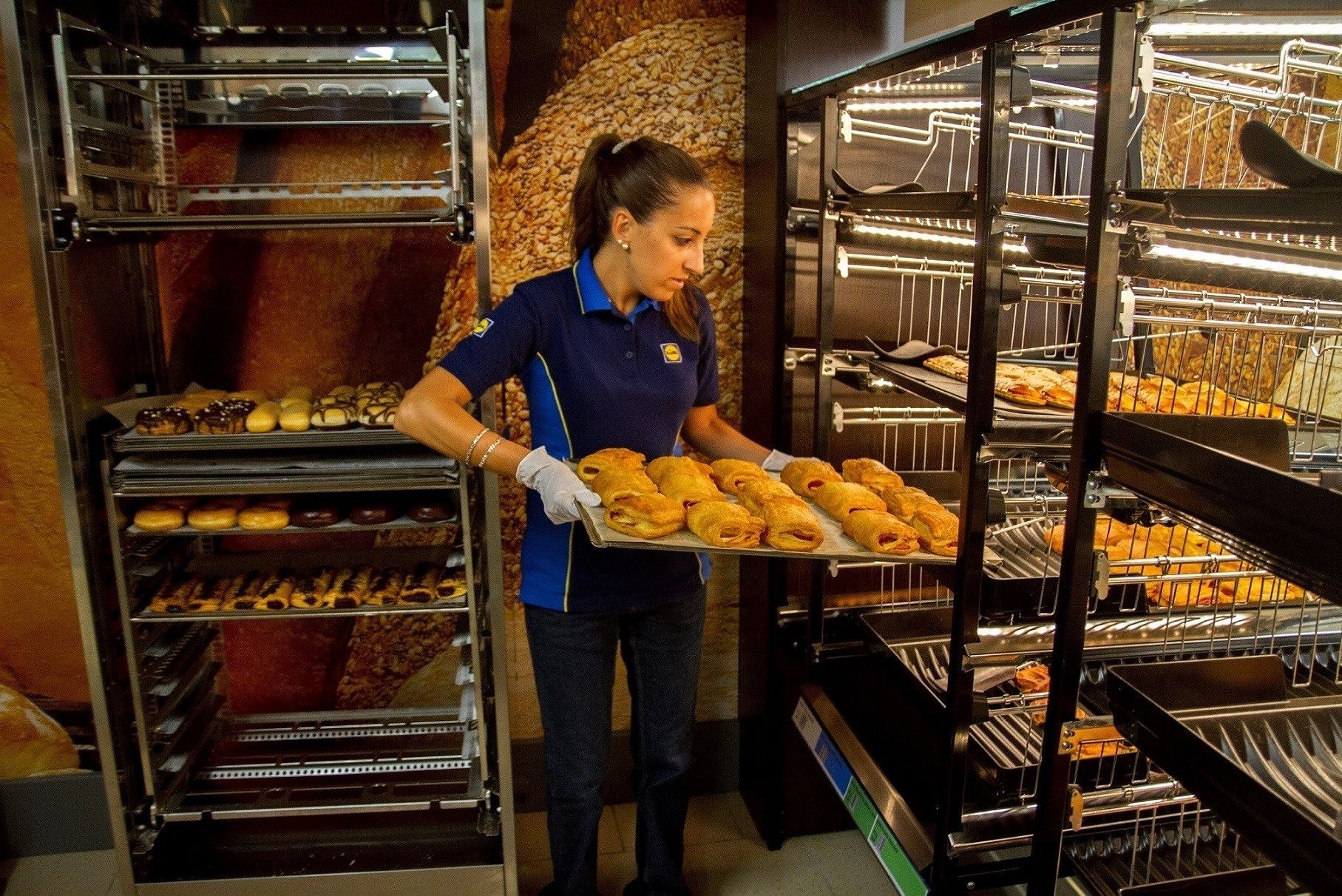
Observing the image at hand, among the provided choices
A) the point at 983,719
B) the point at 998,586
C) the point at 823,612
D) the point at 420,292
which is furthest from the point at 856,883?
the point at 420,292

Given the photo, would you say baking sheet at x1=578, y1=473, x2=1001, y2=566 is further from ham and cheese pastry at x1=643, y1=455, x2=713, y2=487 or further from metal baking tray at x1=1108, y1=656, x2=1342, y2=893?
metal baking tray at x1=1108, y1=656, x2=1342, y2=893

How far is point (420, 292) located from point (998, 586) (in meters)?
1.88

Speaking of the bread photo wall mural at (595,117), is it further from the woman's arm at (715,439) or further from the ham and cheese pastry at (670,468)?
the ham and cheese pastry at (670,468)

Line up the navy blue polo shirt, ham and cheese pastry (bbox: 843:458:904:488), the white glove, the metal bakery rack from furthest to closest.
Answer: ham and cheese pastry (bbox: 843:458:904:488)
the navy blue polo shirt
the white glove
the metal bakery rack

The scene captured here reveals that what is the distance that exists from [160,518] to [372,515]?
516mm

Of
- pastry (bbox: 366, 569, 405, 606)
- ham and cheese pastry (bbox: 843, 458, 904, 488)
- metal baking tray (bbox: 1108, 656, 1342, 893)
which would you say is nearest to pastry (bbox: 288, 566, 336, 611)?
pastry (bbox: 366, 569, 405, 606)

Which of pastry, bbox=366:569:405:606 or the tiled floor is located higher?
pastry, bbox=366:569:405:606

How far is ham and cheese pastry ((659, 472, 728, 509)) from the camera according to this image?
1.99m

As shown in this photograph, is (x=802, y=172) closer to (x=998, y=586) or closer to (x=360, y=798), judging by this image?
(x=998, y=586)

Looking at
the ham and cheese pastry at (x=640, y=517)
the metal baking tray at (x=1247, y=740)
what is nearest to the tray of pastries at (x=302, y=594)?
the ham and cheese pastry at (x=640, y=517)

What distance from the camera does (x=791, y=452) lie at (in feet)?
8.80

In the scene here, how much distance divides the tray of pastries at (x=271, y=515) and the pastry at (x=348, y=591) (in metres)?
0.18

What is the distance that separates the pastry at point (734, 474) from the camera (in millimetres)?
2209

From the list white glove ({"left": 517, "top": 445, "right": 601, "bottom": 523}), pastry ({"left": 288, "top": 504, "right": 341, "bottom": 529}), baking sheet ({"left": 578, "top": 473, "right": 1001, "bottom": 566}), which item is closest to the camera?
baking sheet ({"left": 578, "top": 473, "right": 1001, "bottom": 566})
